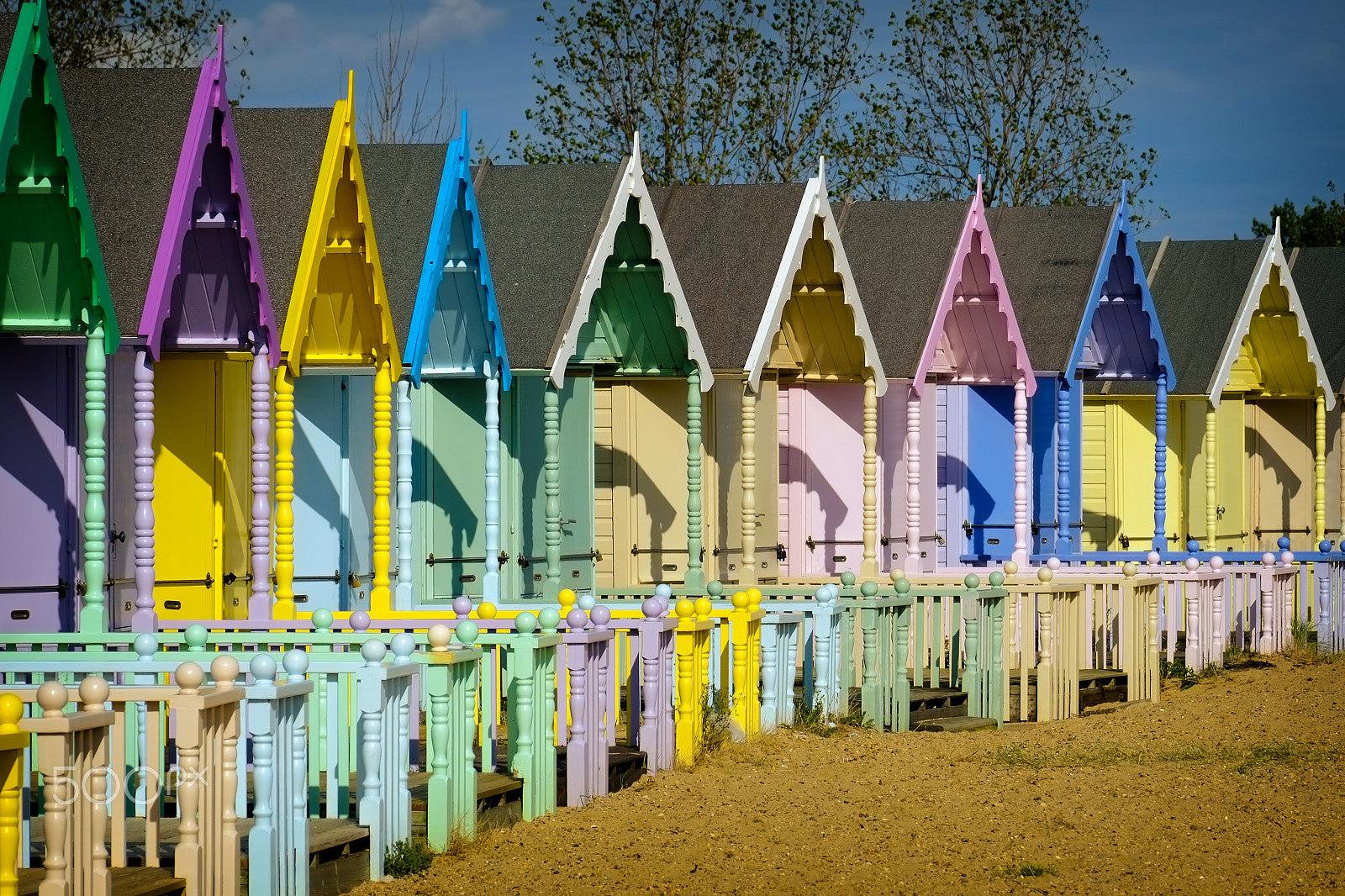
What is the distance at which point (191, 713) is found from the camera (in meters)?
6.72

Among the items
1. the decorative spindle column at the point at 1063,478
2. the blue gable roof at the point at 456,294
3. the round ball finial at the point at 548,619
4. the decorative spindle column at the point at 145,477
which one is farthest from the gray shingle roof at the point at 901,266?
the round ball finial at the point at 548,619

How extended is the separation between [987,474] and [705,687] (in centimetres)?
943

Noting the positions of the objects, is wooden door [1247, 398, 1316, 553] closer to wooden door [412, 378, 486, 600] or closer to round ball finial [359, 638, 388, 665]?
wooden door [412, 378, 486, 600]

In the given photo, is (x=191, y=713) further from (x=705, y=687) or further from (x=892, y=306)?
(x=892, y=306)

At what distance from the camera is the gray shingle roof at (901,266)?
1797 centimetres

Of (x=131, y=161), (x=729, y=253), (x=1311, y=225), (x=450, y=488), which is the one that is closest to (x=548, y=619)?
(x=131, y=161)

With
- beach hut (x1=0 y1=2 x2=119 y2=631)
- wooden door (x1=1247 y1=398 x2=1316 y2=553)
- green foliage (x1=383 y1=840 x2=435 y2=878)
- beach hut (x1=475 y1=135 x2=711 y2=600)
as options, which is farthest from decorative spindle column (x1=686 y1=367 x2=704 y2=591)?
wooden door (x1=1247 y1=398 x2=1316 y2=553)

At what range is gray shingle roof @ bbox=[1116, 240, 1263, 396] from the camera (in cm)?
2272

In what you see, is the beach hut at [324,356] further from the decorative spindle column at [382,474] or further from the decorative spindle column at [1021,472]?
the decorative spindle column at [1021,472]

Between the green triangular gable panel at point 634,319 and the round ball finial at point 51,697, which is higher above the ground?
the green triangular gable panel at point 634,319

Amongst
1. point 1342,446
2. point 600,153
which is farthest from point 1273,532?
point 600,153

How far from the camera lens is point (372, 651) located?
25.6ft

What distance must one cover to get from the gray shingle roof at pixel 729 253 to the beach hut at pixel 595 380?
520mm

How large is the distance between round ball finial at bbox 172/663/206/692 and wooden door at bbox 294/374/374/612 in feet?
26.5
